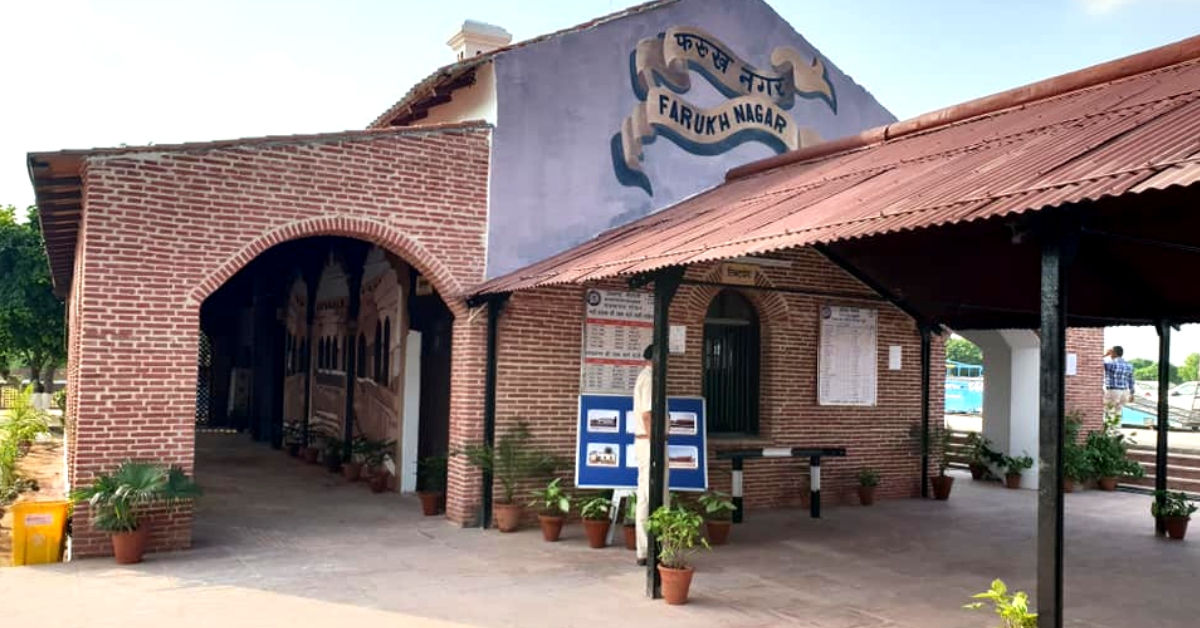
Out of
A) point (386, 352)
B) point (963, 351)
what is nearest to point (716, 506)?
point (386, 352)

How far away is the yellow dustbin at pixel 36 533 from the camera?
800 cm

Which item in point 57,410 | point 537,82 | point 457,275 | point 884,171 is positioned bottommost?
point 57,410

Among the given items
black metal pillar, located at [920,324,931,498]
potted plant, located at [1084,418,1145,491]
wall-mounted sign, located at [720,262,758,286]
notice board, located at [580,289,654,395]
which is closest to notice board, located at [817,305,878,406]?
black metal pillar, located at [920,324,931,498]

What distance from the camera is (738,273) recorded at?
11.5 m

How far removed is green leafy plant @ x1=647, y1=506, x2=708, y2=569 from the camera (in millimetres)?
7062

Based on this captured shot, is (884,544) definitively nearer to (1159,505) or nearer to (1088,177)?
(1159,505)

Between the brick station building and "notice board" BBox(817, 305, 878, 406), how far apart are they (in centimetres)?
13

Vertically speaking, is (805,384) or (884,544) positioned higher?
(805,384)

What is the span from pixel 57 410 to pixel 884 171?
27.8 metres

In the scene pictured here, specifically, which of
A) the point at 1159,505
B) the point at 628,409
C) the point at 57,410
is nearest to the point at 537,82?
the point at 628,409

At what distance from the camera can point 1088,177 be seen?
15.3 ft

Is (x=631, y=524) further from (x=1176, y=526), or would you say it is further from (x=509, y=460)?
(x=1176, y=526)

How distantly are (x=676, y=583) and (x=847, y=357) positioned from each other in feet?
20.5

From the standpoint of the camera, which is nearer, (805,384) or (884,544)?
(884,544)
